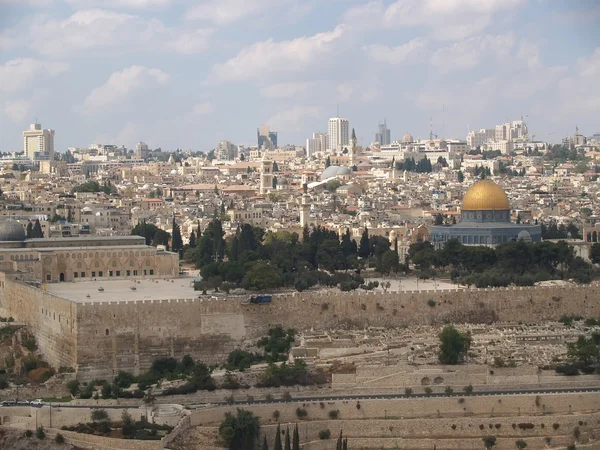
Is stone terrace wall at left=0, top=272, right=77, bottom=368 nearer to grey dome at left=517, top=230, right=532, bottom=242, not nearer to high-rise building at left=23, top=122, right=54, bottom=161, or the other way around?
grey dome at left=517, top=230, right=532, bottom=242

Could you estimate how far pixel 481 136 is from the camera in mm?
174750

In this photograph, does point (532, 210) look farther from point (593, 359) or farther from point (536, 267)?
point (593, 359)

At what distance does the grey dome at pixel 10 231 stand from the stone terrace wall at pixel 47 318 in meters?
4.99

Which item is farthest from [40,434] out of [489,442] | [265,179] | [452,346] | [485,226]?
[265,179]

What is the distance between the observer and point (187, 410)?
98.7ft

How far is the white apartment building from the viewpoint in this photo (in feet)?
562

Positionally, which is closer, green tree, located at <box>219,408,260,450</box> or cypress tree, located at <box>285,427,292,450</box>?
cypress tree, located at <box>285,427,292,450</box>

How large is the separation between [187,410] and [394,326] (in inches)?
318

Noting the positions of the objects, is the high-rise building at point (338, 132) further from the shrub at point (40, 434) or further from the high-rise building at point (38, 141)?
the shrub at point (40, 434)

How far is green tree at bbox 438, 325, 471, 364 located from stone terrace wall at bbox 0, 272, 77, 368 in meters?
7.71

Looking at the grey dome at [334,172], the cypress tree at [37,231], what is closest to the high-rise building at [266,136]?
the grey dome at [334,172]

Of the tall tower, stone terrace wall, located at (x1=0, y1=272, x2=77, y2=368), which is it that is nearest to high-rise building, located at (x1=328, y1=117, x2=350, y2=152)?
the tall tower

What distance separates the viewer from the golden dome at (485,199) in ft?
171

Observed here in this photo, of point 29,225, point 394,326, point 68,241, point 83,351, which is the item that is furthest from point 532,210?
point 83,351
